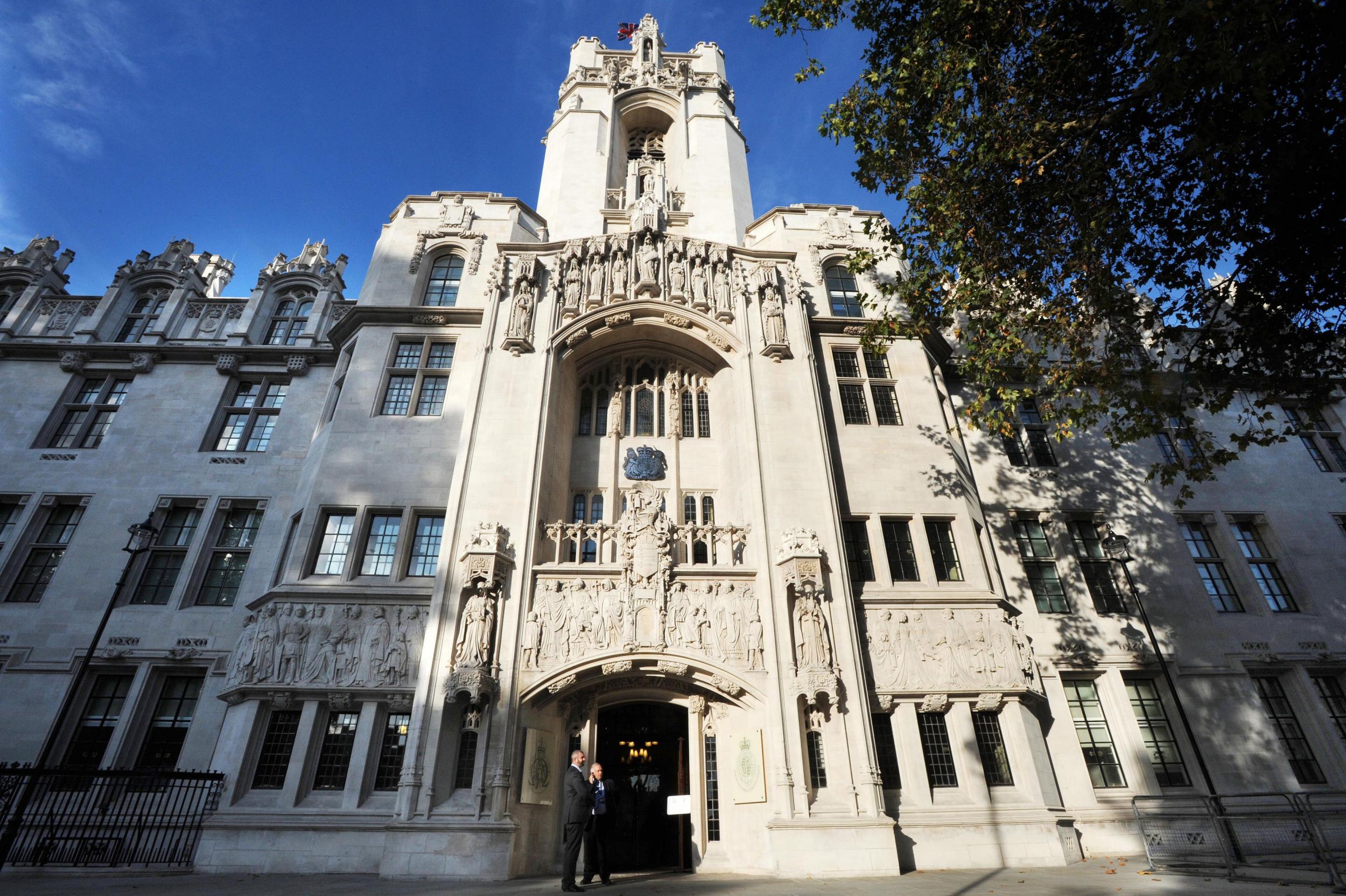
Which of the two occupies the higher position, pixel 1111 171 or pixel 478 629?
pixel 1111 171

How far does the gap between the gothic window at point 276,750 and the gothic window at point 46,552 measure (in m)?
9.23

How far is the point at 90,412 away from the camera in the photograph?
68.4 ft

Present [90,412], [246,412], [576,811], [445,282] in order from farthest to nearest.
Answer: [445,282] → [246,412] → [90,412] → [576,811]

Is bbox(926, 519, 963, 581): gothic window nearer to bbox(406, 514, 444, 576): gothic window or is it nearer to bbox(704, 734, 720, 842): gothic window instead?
bbox(704, 734, 720, 842): gothic window

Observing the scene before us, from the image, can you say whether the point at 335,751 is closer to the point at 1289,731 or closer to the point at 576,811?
the point at 576,811

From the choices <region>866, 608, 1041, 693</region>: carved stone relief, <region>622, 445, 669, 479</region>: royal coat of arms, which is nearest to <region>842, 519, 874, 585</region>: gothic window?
<region>866, 608, 1041, 693</region>: carved stone relief

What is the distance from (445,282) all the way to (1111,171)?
60.9 feet

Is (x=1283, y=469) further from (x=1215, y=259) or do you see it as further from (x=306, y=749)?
(x=306, y=749)

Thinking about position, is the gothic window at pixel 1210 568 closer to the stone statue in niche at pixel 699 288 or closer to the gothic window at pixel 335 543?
the stone statue in niche at pixel 699 288

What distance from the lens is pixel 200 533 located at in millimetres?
18234

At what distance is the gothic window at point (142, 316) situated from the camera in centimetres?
2266

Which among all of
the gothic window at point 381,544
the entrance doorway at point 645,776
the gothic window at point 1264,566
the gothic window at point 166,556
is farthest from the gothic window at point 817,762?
the gothic window at point 166,556

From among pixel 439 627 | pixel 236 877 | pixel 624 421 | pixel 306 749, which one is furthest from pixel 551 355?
pixel 236 877

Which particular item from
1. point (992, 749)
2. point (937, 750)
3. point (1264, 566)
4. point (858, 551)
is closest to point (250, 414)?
point (858, 551)
